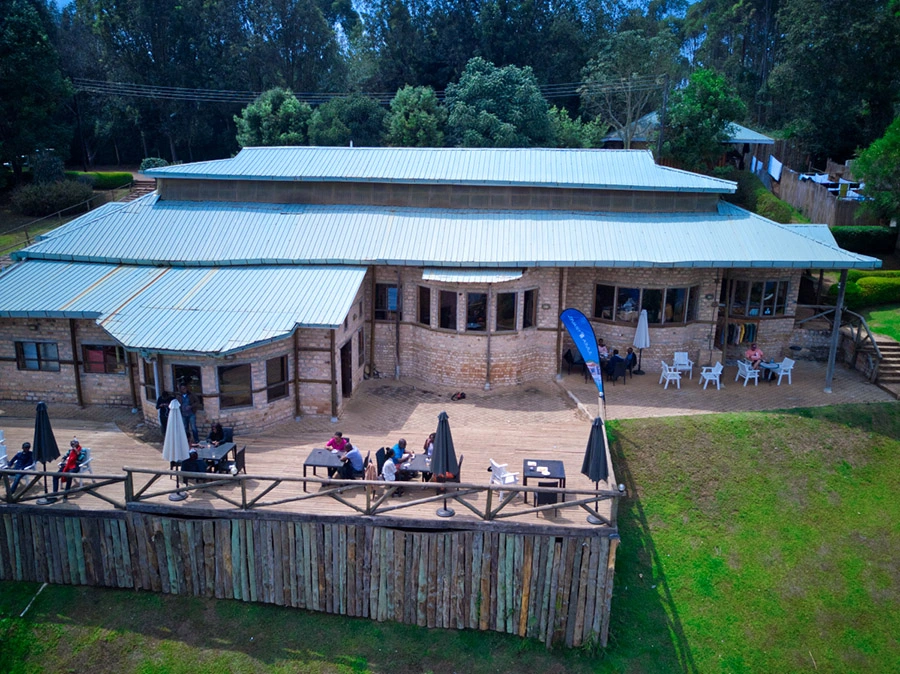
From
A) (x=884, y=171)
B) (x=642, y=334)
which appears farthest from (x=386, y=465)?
(x=884, y=171)

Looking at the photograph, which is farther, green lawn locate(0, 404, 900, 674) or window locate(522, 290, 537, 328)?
window locate(522, 290, 537, 328)

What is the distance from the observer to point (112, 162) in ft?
182

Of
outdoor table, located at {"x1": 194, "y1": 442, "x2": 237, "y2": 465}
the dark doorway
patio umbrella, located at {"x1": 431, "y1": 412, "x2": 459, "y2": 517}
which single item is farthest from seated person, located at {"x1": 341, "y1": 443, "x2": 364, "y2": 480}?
the dark doorway

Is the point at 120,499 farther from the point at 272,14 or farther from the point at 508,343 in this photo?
the point at 272,14

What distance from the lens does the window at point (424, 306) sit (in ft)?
74.1

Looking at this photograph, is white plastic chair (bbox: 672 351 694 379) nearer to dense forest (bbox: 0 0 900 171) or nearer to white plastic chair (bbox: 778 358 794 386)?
white plastic chair (bbox: 778 358 794 386)

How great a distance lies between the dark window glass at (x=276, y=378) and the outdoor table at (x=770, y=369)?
1486 centimetres

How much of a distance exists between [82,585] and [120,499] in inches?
88.6

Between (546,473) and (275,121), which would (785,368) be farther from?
(275,121)

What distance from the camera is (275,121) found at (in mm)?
44000

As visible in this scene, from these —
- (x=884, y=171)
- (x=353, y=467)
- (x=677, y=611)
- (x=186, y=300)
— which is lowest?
(x=677, y=611)

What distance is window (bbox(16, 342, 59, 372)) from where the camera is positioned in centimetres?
2061

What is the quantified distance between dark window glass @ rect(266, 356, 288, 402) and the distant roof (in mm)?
30111

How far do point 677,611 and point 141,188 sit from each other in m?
38.1
